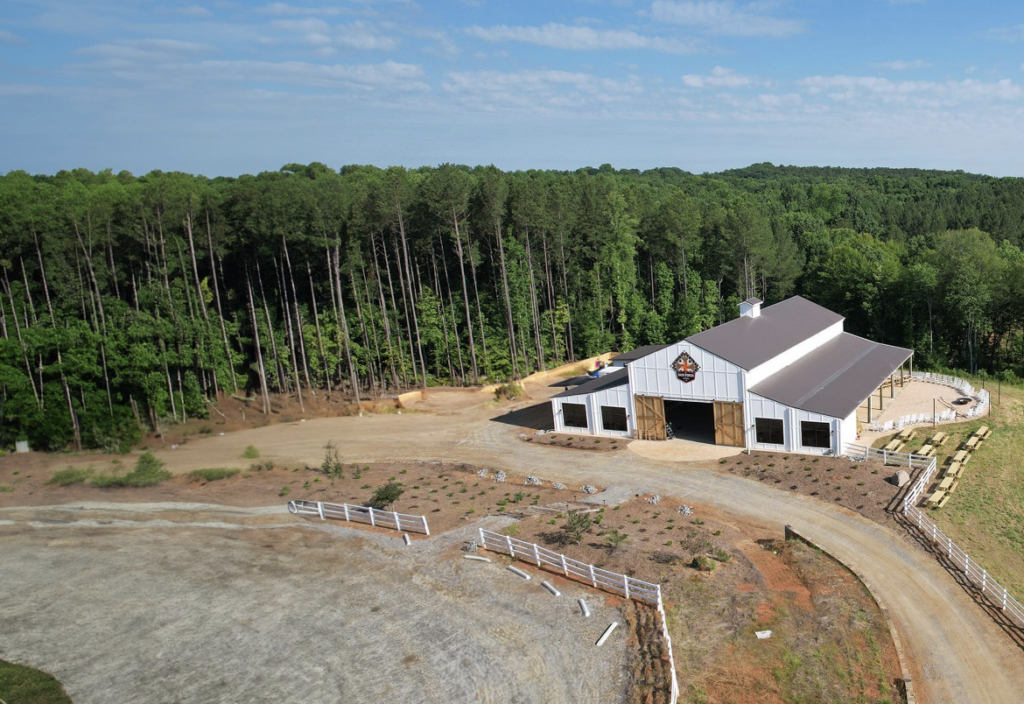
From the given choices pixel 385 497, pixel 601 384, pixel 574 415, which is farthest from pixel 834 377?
pixel 385 497

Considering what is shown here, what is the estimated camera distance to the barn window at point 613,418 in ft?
126

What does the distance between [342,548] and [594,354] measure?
40.5m

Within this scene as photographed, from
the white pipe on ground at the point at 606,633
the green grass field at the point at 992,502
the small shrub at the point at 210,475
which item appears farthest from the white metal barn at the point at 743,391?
the white pipe on ground at the point at 606,633

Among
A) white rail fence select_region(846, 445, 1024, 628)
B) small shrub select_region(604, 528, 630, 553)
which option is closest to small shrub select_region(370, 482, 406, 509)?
small shrub select_region(604, 528, 630, 553)

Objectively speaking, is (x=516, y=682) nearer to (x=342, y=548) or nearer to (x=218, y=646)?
(x=218, y=646)

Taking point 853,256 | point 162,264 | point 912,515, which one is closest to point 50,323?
point 162,264

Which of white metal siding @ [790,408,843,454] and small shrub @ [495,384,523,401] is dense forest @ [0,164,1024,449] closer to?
small shrub @ [495,384,523,401]

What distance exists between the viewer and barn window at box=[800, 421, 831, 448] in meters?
32.6

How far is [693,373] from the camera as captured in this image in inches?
1409

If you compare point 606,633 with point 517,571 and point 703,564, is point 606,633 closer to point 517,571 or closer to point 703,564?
point 517,571

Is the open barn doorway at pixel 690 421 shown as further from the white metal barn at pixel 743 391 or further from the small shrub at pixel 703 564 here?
the small shrub at pixel 703 564

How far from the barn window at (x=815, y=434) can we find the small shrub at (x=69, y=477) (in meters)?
35.5

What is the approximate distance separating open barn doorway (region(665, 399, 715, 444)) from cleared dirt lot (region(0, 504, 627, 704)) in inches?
659

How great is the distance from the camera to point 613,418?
127 feet
